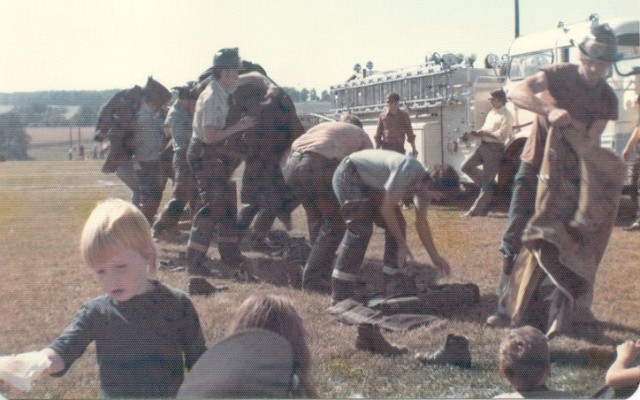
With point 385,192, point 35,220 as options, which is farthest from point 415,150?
point 35,220

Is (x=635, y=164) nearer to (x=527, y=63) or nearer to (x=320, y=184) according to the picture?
(x=527, y=63)

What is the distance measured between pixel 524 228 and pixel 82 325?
150cm

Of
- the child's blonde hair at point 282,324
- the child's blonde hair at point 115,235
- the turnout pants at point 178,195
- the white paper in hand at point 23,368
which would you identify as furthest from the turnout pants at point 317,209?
the white paper in hand at point 23,368

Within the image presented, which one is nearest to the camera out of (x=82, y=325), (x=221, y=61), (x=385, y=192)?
(x=82, y=325)

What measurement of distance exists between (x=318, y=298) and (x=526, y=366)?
75 cm

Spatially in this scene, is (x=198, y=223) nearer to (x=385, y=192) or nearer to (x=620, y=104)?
(x=385, y=192)

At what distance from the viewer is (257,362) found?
104 inches

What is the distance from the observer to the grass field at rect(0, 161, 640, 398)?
9.67 ft

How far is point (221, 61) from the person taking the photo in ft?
9.58

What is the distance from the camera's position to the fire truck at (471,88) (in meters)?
3.00

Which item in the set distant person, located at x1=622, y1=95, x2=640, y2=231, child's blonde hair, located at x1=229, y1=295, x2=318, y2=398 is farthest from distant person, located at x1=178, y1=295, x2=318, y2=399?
distant person, located at x1=622, y1=95, x2=640, y2=231

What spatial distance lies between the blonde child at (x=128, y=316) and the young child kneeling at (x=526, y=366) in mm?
941

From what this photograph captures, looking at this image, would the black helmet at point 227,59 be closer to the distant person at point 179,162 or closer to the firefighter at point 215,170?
the firefighter at point 215,170

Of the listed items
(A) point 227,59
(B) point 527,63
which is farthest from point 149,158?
(B) point 527,63
